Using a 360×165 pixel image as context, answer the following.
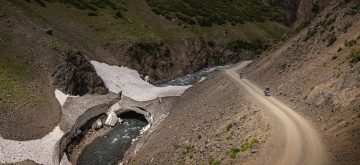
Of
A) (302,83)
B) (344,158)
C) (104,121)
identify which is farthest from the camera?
(104,121)

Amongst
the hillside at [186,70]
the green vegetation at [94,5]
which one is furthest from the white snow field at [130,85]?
the green vegetation at [94,5]

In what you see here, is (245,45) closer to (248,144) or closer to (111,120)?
(111,120)

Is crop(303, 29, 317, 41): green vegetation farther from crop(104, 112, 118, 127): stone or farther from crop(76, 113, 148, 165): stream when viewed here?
crop(104, 112, 118, 127): stone

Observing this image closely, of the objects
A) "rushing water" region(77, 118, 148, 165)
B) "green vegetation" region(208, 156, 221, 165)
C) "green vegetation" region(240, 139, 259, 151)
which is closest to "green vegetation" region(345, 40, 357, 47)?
"green vegetation" region(240, 139, 259, 151)

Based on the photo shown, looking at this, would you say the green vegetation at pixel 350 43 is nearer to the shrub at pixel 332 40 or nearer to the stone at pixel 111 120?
the shrub at pixel 332 40

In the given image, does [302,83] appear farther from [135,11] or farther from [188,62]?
[135,11]

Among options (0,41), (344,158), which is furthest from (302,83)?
(0,41)

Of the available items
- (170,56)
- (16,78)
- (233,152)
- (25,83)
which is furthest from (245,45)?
(233,152)

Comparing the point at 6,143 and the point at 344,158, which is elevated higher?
the point at 344,158
